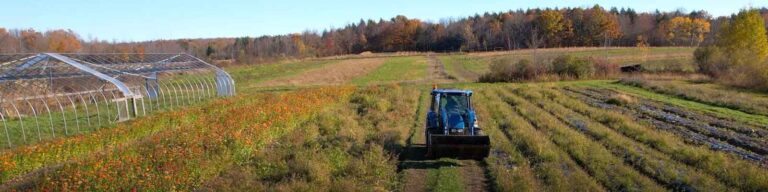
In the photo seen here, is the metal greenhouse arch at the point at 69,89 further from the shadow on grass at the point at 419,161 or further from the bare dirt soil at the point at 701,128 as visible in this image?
the bare dirt soil at the point at 701,128

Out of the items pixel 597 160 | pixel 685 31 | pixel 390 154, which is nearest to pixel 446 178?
pixel 390 154

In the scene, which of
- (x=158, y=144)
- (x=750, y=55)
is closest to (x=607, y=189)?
(x=158, y=144)

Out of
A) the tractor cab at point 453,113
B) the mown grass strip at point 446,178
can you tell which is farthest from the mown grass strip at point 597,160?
the mown grass strip at point 446,178

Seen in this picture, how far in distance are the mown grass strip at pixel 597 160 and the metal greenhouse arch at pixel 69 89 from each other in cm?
1399

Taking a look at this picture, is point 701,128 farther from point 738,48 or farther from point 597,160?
point 738,48

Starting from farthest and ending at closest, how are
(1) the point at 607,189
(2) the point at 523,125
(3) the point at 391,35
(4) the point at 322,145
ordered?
(3) the point at 391,35, (2) the point at 523,125, (4) the point at 322,145, (1) the point at 607,189

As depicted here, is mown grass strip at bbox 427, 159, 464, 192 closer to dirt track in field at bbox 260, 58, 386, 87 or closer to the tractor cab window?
the tractor cab window

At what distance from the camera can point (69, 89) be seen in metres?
26.5

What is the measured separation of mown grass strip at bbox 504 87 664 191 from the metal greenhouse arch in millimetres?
Result: 13986

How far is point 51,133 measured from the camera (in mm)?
17781

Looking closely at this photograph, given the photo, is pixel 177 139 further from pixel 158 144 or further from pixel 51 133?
pixel 51 133

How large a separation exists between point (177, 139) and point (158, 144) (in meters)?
0.66

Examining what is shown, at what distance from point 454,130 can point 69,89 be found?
Result: 71.2 feet

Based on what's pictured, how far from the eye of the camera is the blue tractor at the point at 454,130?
11375 millimetres
